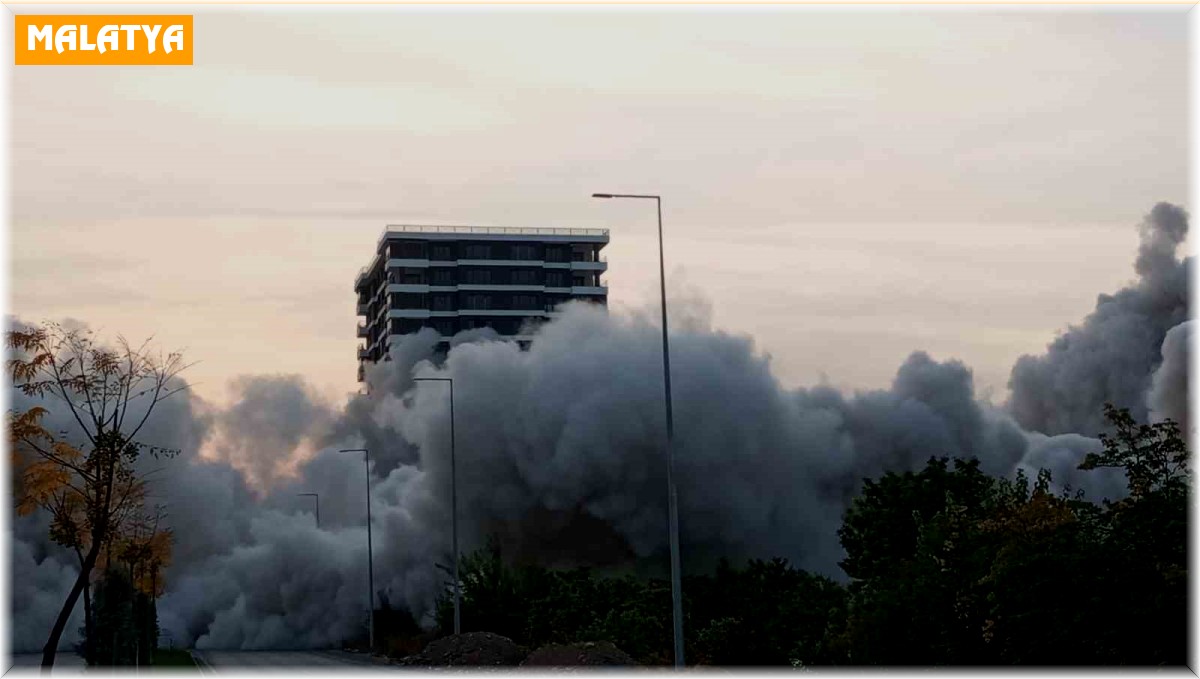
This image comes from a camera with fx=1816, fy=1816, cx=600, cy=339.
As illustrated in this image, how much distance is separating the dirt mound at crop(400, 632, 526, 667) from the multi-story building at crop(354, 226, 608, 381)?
110836 millimetres

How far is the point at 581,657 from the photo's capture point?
46875 millimetres

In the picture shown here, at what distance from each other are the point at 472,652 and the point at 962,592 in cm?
2206

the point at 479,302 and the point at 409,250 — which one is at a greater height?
the point at 409,250

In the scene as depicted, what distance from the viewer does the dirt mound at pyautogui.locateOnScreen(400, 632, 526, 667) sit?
55.8 meters

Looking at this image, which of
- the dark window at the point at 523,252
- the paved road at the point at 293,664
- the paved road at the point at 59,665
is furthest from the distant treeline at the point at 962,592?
the dark window at the point at 523,252

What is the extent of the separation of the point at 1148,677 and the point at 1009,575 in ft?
21.6

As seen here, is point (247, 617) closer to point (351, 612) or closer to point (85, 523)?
point (351, 612)

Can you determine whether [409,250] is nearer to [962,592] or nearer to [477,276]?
[477,276]

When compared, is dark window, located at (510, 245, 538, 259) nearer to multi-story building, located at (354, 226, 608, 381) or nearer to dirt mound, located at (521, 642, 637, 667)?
multi-story building, located at (354, 226, 608, 381)

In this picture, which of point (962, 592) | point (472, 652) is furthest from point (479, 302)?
point (962, 592)

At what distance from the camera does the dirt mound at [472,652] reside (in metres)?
55.8

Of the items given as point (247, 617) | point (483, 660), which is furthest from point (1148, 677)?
point (247, 617)

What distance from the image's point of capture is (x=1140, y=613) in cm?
3094

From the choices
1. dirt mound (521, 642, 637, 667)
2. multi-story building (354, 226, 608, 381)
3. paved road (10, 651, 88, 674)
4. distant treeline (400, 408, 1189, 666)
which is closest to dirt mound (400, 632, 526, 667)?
distant treeline (400, 408, 1189, 666)
